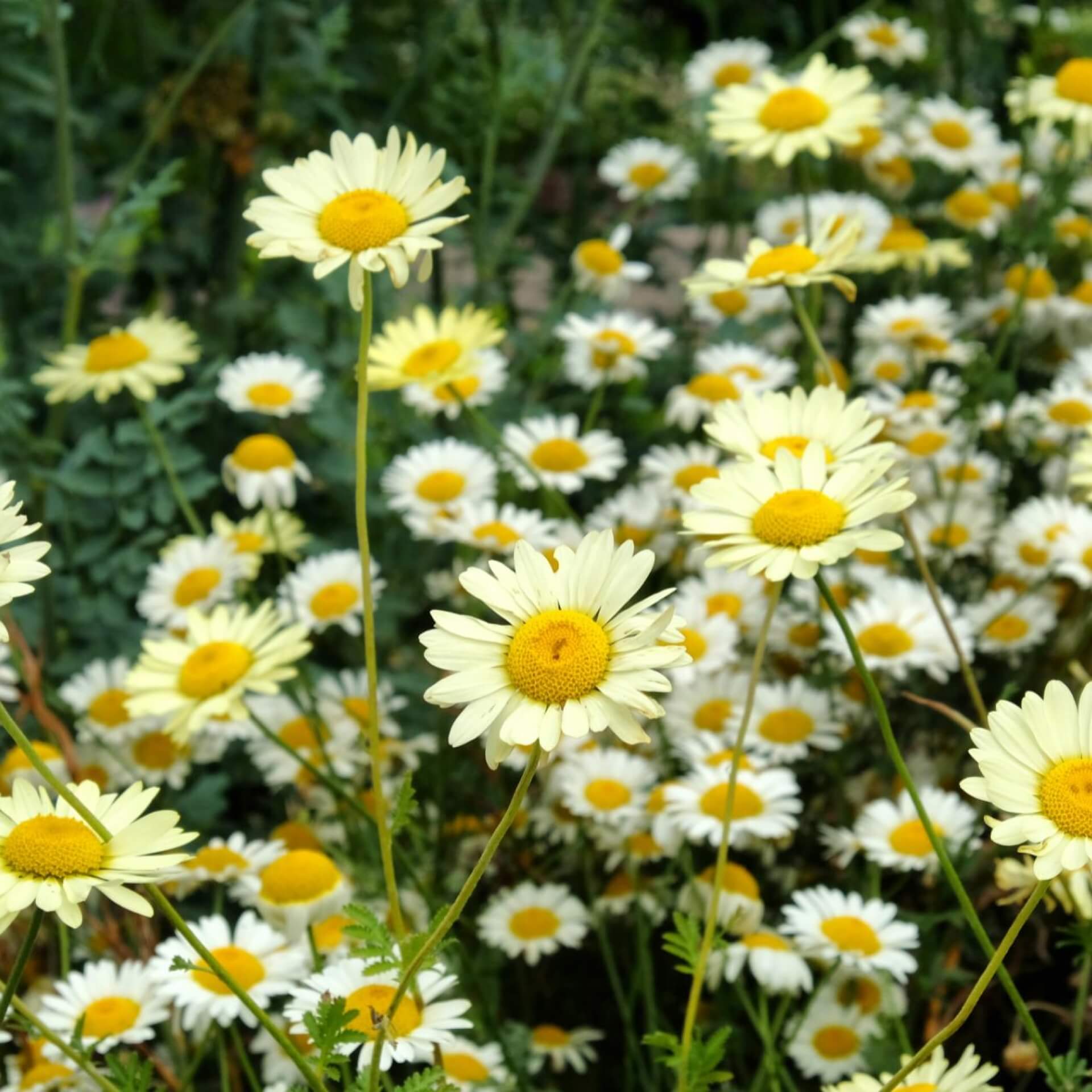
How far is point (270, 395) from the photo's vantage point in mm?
1604

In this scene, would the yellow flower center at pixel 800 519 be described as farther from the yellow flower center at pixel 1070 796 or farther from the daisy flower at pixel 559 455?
the daisy flower at pixel 559 455

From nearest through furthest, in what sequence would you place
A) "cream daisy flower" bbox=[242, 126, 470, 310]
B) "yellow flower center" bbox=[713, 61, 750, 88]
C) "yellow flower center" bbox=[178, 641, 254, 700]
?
"cream daisy flower" bbox=[242, 126, 470, 310] < "yellow flower center" bbox=[178, 641, 254, 700] < "yellow flower center" bbox=[713, 61, 750, 88]

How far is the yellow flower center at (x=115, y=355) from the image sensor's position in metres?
1.62

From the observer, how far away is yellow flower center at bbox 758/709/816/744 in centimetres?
139

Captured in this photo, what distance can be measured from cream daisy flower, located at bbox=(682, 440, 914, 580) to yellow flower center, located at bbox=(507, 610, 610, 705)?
0.11 metres

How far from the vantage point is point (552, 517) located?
67.4 inches

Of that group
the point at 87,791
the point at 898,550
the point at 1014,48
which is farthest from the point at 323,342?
the point at 1014,48

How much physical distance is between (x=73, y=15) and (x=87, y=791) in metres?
1.79

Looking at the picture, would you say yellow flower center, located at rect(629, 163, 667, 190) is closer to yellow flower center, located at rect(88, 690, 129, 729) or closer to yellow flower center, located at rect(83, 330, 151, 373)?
yellow flower center, located at rect(83, 330, 151, 373)

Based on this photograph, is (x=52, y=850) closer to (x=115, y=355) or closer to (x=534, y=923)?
(x=534, y=923)

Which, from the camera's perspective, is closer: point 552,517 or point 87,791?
point 87,791

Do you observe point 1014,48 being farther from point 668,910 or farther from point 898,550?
point 668,910

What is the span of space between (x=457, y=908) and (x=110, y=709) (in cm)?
90

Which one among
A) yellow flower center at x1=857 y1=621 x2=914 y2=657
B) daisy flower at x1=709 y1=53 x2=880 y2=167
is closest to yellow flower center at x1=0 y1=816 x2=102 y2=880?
yellow flower center at x1=857 y1=621 x2=914 y2=657
